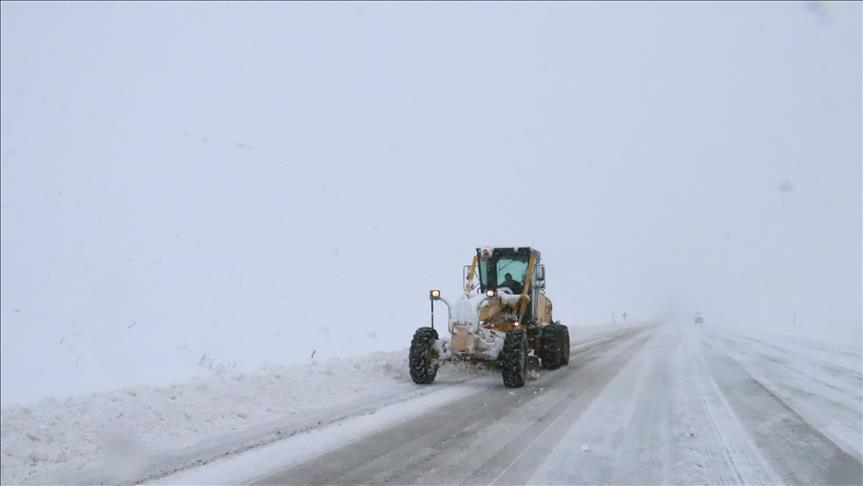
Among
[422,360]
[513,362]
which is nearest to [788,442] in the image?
[513,362]

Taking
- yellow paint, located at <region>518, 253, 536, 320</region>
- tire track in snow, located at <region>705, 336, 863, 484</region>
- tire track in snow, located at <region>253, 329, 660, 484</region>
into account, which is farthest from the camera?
yellow paint, located at <region>518, 253, 536, 320</region>

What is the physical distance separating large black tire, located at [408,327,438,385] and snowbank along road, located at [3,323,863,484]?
34cm

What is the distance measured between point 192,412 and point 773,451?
612 cm

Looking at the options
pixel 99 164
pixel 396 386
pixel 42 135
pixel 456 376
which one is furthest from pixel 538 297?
pixel 42 135

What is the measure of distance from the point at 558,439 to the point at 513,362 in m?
3.55

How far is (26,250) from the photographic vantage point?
12.6 m

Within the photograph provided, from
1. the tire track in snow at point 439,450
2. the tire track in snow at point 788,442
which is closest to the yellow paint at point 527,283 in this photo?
the tire track in snow at point 439,450

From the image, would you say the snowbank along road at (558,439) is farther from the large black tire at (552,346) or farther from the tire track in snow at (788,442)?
the large black tire at (552,346)

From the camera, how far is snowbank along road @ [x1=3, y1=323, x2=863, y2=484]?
484cm

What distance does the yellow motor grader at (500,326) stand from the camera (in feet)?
31.9

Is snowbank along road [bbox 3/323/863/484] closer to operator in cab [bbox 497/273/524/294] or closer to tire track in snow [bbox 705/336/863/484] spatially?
tire track in snow [bbox 705/336/863/484]

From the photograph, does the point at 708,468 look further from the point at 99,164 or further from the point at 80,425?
the point at 99,164

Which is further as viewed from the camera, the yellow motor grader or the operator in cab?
the operator in cab

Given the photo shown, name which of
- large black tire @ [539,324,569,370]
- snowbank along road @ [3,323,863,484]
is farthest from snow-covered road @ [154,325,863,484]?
large black tire @ [539,324,569,370]
